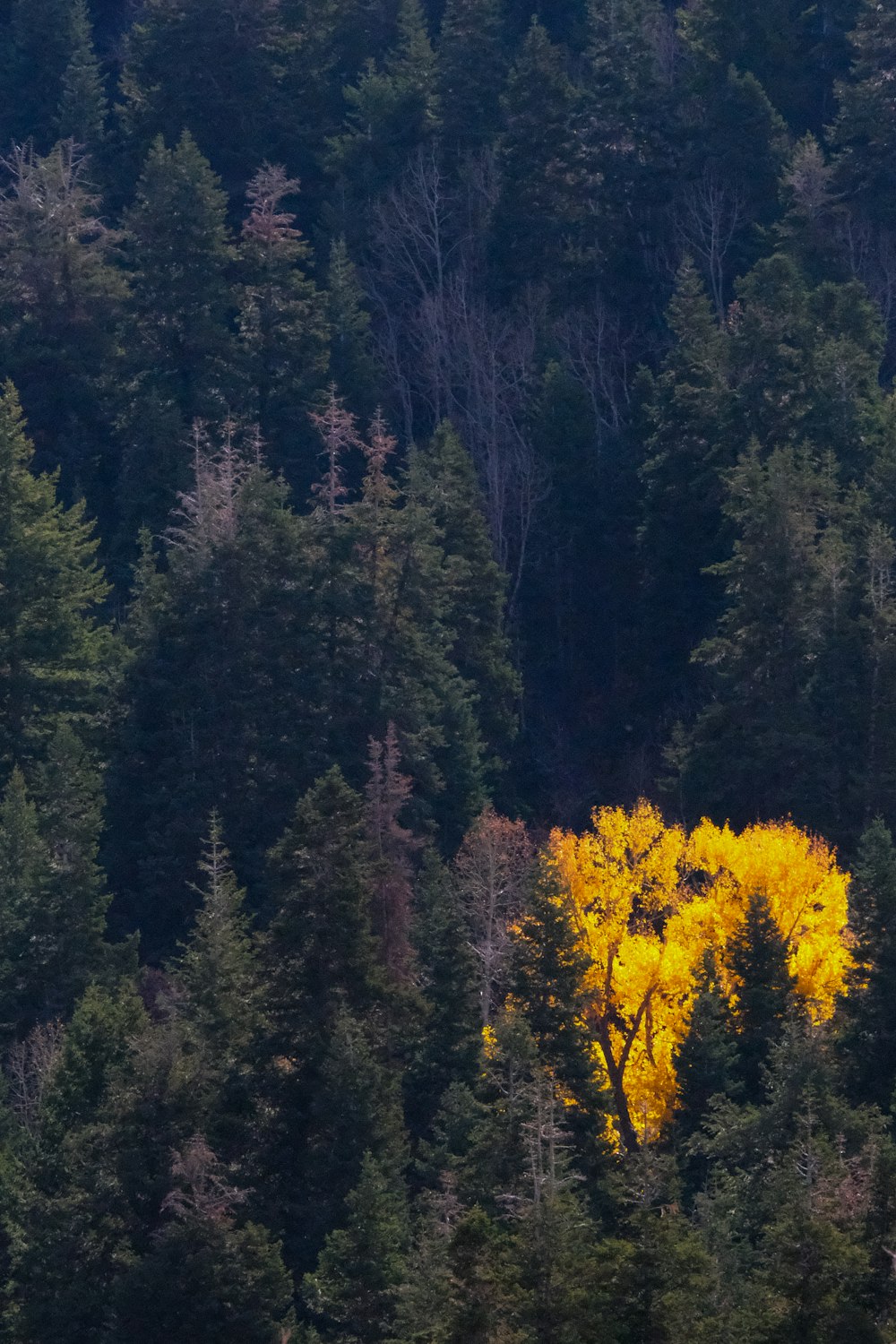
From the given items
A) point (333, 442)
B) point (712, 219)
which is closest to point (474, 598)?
point (333, 442)

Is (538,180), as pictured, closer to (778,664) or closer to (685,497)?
(685,497)

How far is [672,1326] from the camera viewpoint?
27.5m

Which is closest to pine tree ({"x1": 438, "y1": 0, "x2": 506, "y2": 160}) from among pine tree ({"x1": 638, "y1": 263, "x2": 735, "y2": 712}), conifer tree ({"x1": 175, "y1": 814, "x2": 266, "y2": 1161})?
pine tree ({"x1": 638, "y1": 263, "x2": 735, "y2": 712})

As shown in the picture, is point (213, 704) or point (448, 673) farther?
point (448, 673)

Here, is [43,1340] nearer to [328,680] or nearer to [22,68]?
[328,680]

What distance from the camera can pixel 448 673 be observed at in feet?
180

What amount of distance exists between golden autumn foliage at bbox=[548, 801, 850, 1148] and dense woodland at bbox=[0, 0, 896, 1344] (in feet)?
0.41

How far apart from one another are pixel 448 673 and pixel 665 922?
39.0 feet

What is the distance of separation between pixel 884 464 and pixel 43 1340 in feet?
88.7

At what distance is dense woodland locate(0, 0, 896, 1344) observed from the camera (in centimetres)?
3459

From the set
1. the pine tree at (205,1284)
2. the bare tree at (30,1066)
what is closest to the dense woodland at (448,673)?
the pine tree at (205,1284)

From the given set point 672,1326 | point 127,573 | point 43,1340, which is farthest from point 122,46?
point 672,1326

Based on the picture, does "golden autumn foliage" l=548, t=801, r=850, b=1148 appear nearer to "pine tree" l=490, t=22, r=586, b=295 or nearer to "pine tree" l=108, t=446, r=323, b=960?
"pine tree" l=108, t=446, r=323, b=960

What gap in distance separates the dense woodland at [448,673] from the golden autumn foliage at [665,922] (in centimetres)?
12
